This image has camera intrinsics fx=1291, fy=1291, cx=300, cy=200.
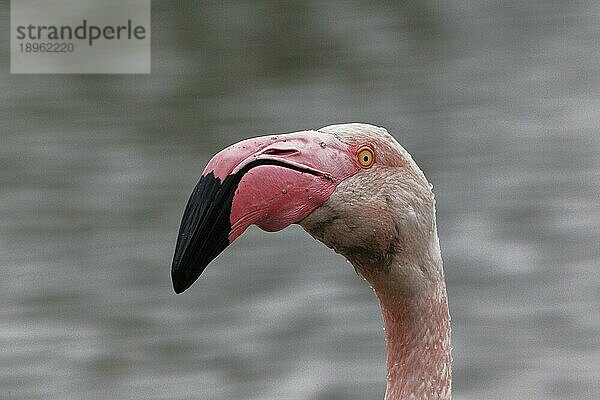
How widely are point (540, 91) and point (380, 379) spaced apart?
2.44 metres

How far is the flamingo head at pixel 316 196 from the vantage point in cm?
229

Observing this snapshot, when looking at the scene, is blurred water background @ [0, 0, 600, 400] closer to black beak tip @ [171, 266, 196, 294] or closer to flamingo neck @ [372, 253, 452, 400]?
flamingo neck @ [372, 253, 452, 400]

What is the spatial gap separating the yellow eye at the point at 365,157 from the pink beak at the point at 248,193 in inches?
2.4

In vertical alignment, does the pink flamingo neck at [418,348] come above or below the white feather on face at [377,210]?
below

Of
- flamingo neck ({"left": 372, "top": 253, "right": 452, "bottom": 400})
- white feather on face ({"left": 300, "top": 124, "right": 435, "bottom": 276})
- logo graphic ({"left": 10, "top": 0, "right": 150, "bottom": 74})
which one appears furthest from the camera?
logo graphic ({"left": 10, "top": 0, "right": 150, "bottom": 74})

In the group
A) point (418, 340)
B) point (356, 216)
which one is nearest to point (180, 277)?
point (356, 216)

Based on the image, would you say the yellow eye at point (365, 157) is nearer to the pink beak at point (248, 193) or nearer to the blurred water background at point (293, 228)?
the pink beak at point (248, 193)

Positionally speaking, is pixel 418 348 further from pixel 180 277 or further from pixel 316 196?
pixel 180 277

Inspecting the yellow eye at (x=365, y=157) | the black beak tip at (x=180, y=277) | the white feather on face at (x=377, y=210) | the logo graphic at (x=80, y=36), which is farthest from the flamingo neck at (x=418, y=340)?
the logo graphic at (x=80, y=36)

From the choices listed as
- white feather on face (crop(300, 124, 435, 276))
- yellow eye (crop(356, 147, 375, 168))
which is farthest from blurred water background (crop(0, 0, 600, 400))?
yellow eye (crop(356, 147, 375, 168))

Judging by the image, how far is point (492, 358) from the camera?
17.6 ft

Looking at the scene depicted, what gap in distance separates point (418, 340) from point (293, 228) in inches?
145

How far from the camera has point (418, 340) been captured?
2625mm

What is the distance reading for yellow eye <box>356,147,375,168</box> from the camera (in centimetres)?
242
